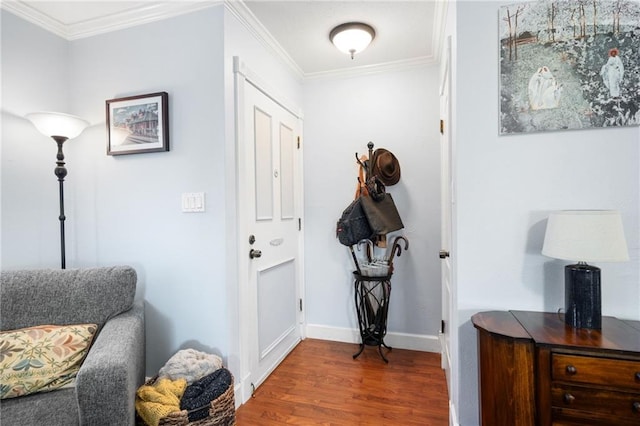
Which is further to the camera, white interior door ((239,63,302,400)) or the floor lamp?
white interior door ((239,63,302,400))

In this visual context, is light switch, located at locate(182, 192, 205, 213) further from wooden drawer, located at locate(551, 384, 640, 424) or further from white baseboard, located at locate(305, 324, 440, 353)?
wooden drawer, located at locate(551, 384, 640, 424)

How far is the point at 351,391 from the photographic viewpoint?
1.99 metres

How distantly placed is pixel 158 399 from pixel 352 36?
229 centimetres

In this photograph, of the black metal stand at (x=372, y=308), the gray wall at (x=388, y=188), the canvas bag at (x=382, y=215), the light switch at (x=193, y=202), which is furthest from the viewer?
the gray wall at (x=388, y=188)

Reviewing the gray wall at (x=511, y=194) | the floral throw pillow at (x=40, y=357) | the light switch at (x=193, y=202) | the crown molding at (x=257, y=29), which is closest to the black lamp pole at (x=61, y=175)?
the floral throw pillow at (x=40, y=357)

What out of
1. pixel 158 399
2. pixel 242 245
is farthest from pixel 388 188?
pixel 158 399

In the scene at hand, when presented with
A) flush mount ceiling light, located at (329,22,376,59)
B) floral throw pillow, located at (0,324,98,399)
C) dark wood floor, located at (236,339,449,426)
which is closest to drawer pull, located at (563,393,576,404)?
dark wood floor, located at (236,339,449,426)

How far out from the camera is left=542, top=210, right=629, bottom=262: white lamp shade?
1103 mm

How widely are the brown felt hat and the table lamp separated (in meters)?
1.34

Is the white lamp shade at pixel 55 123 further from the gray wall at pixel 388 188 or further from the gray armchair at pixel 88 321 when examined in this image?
the gray wall at pixel 388 188

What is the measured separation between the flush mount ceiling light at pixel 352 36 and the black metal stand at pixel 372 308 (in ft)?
5.44

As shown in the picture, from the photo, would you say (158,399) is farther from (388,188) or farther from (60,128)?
(388,188)

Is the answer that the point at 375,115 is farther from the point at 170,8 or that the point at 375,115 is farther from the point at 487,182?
the point at 170,8

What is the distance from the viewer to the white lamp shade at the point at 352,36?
2.01m
